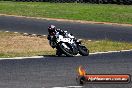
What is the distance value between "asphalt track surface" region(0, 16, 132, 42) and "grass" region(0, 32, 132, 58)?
8.66 ft

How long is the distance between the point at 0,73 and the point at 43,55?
4448mm

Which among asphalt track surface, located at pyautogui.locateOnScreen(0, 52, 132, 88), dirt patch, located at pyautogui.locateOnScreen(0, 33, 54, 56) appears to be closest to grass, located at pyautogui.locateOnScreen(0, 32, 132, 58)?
dirt patch, located at pyautogui.locateOnScreen(0, 33, 54, 56)

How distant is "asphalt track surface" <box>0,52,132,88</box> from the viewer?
46.1ft

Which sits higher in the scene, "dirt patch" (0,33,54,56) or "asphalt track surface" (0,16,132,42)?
"dirt patch" (0,33,54,56)

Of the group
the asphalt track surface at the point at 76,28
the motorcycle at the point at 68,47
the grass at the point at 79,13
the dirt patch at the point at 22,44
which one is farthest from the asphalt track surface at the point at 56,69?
the grass at the point at 79,13

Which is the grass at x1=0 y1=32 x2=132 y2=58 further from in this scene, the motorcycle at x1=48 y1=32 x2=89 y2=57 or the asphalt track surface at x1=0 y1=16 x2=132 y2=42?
the asphalt track surface at x1=0 y1=16 x2=132 y2=42

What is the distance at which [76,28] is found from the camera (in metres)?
32.9

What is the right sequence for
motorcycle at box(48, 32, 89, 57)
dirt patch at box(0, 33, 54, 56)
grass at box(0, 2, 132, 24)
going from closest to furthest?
motorcycle at box(48, 32, 89, 57) → dirt patch at box(0, 33, 54, 56) → grass at box(0, 2, 132, 24)

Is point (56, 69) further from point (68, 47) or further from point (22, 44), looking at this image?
point (22, 44)

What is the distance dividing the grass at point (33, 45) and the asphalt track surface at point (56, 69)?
3069 millimetres

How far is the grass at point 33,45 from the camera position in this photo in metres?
22.6

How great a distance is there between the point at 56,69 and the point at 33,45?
8762 millimetres

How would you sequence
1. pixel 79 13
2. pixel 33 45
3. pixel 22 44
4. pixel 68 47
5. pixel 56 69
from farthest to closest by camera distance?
pixel 79 13
pixel 22 44
pixel 33 45
pixel 68 47
pixel 56 69

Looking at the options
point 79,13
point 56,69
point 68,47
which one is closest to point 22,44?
point 68,47
